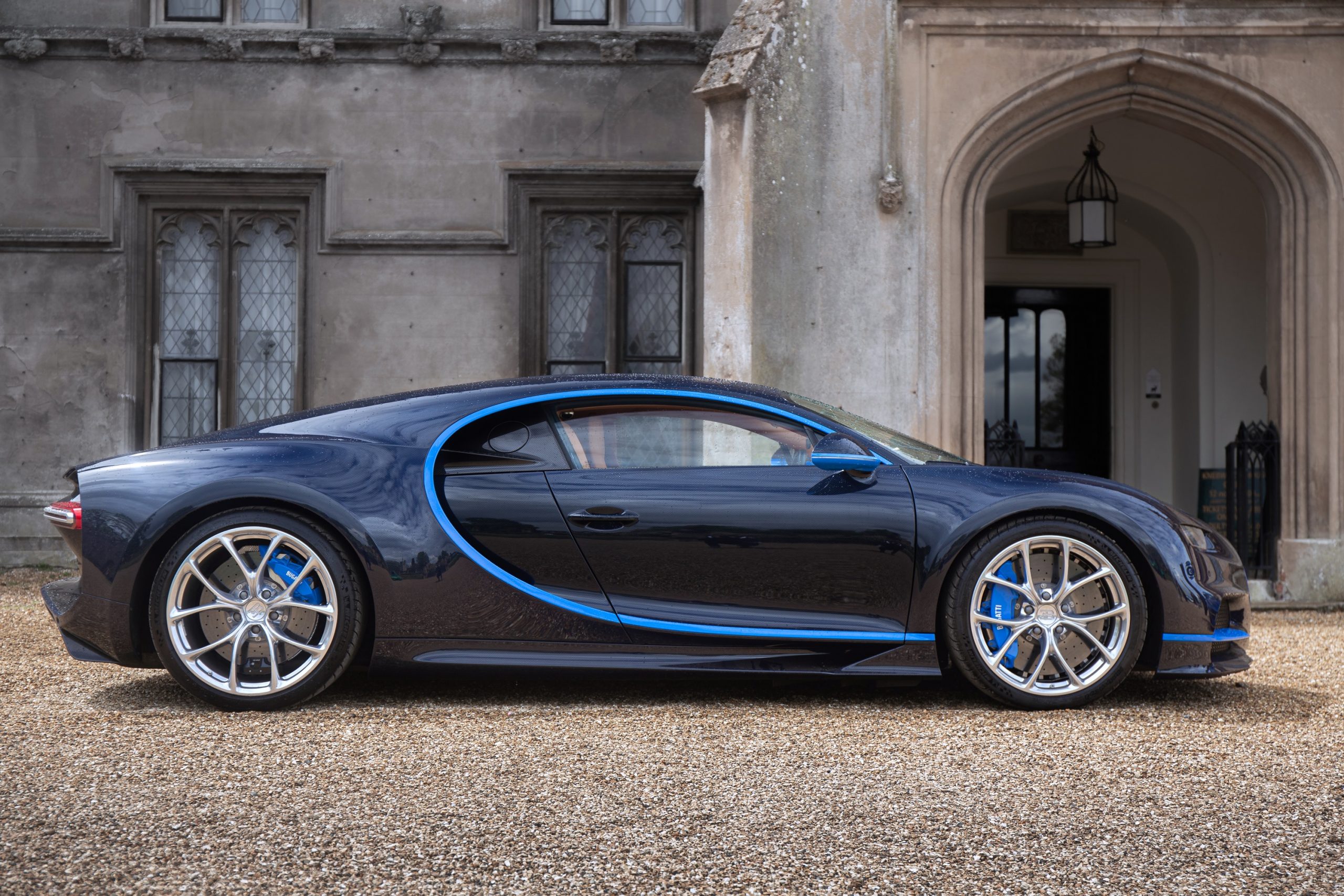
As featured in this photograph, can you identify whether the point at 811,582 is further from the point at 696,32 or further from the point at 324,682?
the point at 696,32

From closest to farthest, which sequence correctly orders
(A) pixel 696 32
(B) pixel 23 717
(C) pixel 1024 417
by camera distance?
(B) pixel 23 717, (A) pixel 696 32, (C) pixel 1024 417

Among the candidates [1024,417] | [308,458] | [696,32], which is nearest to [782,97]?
[696,32]

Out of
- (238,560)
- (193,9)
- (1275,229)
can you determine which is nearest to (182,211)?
(193,9)

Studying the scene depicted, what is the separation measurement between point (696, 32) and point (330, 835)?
30.6ft

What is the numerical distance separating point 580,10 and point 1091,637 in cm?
854

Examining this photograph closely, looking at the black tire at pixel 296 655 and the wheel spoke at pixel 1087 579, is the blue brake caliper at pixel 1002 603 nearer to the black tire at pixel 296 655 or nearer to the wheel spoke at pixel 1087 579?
the wheel spoke at pixel 1087 579

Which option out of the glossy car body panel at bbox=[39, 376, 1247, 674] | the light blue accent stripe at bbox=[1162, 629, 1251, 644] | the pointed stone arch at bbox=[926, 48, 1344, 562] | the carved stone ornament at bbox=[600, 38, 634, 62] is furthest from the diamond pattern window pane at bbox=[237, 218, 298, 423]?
the light blue accent stripe at bbox=[1162, 629, 1251, 644]

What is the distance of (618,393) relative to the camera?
181 inches

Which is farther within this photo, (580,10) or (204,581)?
(580,10)

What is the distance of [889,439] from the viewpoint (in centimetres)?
470

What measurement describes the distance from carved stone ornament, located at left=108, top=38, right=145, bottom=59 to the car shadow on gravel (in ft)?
25.0

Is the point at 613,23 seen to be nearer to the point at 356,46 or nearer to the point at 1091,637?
the point at 356,46

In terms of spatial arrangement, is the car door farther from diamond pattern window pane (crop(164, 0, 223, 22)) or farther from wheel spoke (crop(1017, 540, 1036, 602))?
diamond pattern window pane (crop(164, 0, 223, 22))

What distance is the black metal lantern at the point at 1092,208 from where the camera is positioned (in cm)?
1105
